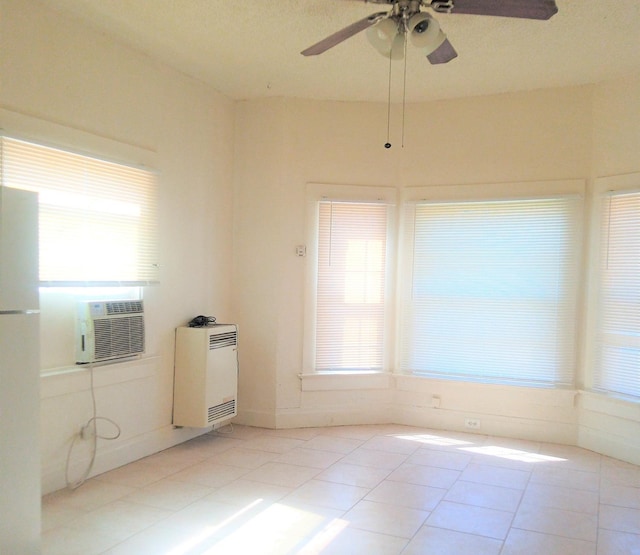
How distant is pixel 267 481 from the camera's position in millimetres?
3631

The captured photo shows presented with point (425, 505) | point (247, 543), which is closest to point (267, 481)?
point (247, 543)

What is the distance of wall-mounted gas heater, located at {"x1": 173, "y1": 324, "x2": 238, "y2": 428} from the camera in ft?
14.1

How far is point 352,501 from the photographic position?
131 inches

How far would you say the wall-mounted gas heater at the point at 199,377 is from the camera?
430 cm

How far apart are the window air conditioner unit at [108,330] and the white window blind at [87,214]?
0.56ft

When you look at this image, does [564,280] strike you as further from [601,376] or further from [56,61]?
[56,61]

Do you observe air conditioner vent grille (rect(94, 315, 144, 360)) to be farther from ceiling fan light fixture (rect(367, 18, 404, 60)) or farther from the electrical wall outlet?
the electrical wall outlet

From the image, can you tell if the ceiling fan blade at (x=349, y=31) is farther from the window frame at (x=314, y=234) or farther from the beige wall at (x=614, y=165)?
the beige wall at (x=614, y=165)

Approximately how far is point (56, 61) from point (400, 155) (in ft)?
9.75

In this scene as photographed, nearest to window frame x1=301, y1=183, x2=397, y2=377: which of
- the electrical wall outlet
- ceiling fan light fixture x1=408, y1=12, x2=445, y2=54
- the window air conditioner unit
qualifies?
the electrical wall outlet

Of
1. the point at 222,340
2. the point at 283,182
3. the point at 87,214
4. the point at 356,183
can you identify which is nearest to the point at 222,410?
the point at 222,340

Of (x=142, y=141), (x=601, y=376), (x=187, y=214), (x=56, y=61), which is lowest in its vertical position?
(x=601, y=376)

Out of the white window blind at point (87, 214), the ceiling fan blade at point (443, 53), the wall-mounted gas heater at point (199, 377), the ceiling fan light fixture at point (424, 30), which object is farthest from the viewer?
the wall-mounted gas heater at point (199, 377)

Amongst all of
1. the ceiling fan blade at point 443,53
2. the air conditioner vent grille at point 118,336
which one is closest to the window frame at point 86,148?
the air conditioner vent grille at point 118,336
